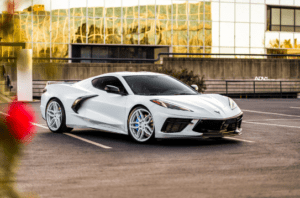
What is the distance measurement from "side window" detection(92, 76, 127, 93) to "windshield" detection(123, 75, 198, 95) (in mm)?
163

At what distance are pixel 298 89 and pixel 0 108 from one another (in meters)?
32.3

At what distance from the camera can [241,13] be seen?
Result: 155ft

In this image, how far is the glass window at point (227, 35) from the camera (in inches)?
1844

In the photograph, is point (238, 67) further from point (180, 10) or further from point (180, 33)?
point (180, 10)

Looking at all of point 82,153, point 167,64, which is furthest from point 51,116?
point 167,64

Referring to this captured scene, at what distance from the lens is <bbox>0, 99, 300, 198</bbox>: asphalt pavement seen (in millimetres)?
4879

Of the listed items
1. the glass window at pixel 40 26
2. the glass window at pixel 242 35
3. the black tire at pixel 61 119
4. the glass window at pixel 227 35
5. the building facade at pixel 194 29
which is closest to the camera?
the glass window at pixel 40 26

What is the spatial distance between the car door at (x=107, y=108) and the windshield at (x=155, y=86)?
228 mm

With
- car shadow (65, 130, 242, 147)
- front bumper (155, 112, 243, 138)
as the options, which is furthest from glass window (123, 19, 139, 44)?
front bumper (155, 112, 243, 138)

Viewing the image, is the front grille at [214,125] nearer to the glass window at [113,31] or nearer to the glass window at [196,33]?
the glass window at [113,31]

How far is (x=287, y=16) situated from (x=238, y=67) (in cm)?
2140

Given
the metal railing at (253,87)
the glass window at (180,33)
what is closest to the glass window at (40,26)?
the metal railing at (253,87)

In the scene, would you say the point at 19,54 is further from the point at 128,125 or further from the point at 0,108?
the point at 128,125

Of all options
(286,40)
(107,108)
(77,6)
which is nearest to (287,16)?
Result: (286,40)
